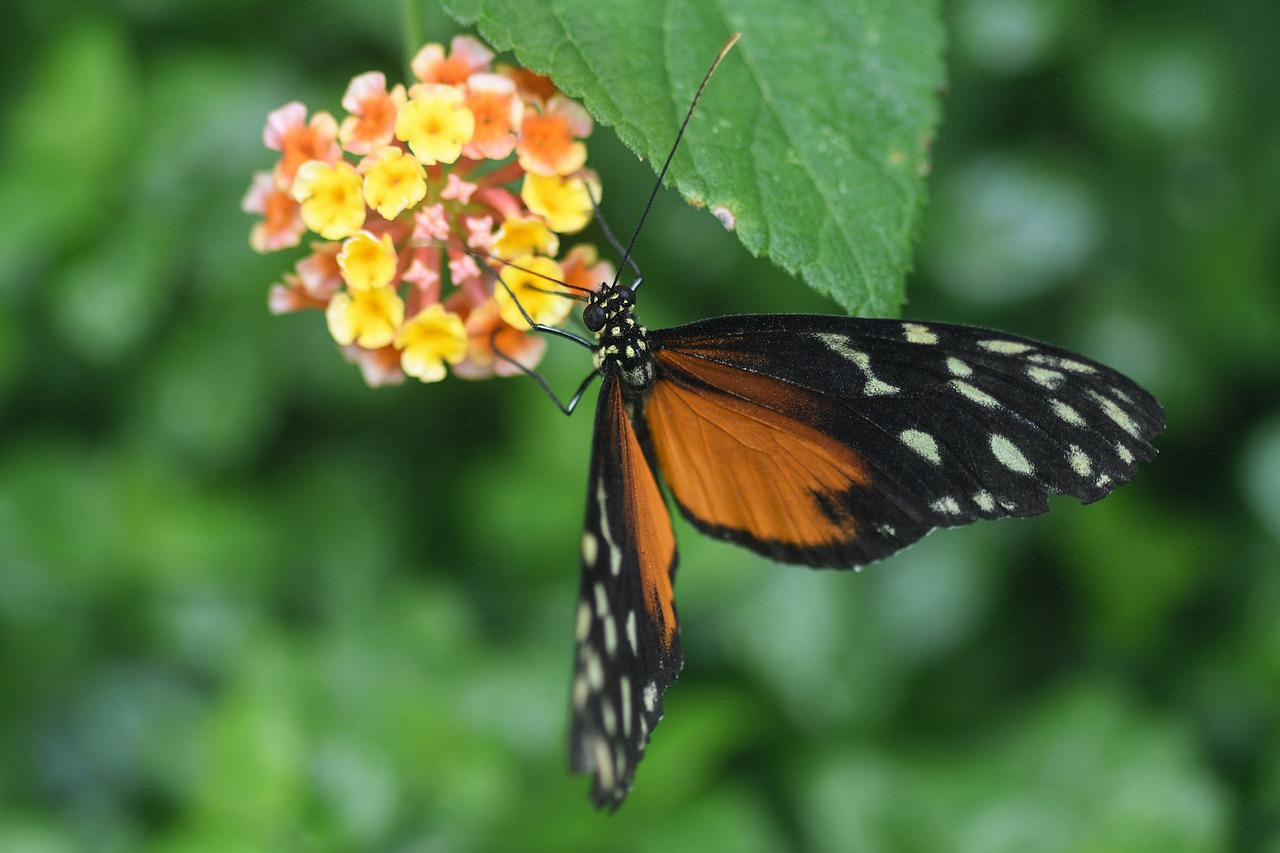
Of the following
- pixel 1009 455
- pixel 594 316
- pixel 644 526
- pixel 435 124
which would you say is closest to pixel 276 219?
pixel 435 124

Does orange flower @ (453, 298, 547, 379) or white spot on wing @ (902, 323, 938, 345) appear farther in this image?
orange flower @ (453, 298, 547, 379)

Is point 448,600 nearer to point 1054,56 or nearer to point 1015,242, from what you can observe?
point 1015,242

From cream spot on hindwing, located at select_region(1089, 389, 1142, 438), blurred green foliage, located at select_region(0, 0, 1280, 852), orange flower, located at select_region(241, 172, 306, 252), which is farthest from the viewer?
blurred green foliage, located at select_region(0, 0, 1280, 852)

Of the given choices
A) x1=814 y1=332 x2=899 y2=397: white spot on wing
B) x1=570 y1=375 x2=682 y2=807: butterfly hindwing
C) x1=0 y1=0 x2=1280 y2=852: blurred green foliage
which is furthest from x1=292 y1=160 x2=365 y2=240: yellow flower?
x1=0 y1=0 x2=1280 y2=852: blurred green foliage

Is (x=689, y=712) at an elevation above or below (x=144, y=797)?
above

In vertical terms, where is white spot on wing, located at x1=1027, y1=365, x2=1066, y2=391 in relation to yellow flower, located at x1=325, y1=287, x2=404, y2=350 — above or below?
above

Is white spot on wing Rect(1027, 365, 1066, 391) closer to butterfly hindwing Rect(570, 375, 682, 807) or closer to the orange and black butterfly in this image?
the orange and black butterfly

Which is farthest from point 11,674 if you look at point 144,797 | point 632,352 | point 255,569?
point 632,352
